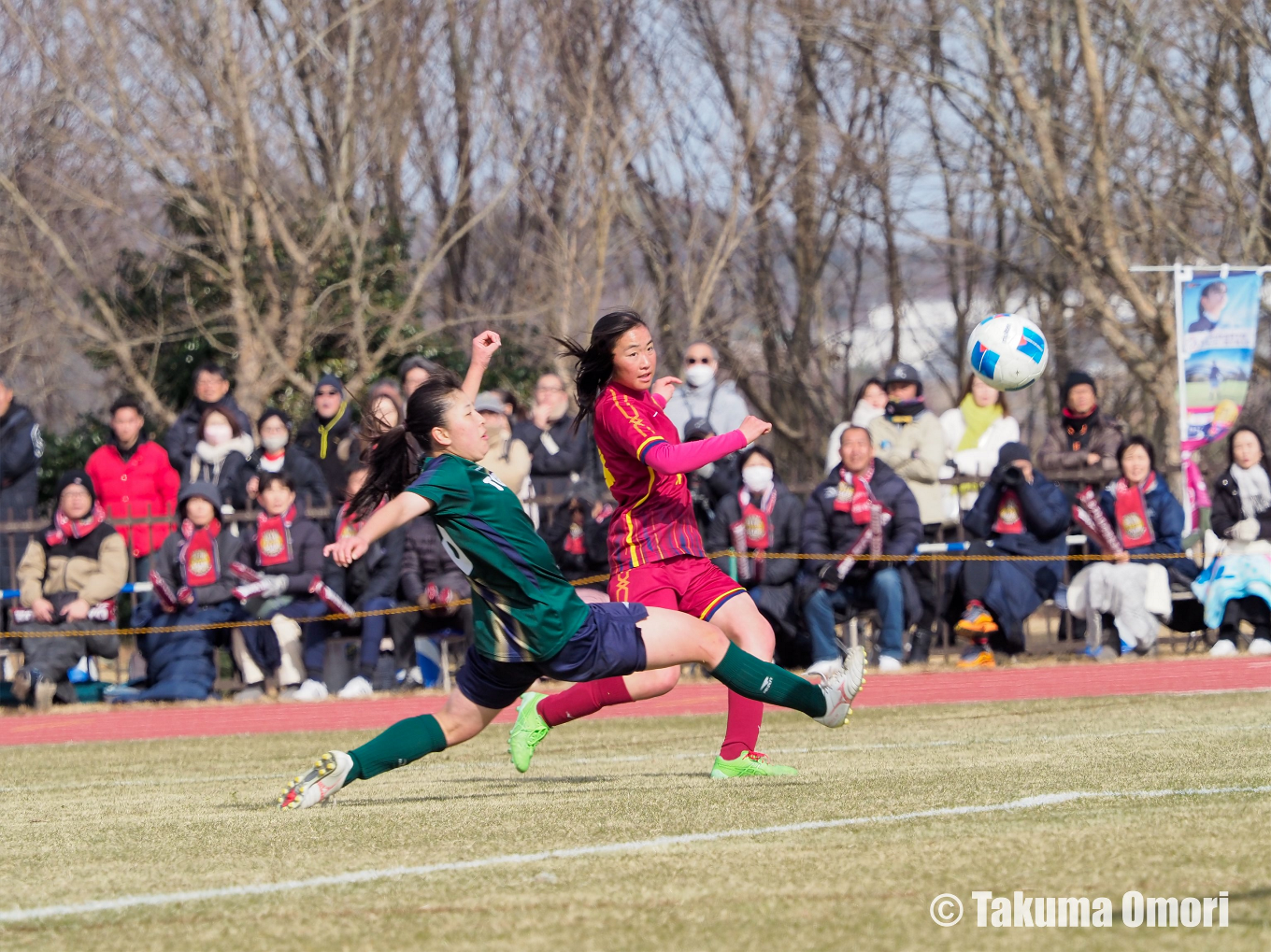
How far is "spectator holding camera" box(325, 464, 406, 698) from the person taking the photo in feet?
44.0

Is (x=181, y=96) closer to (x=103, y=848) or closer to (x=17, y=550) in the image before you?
(x=17, y=550)

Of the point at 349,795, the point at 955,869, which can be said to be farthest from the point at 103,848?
the point at 955,869

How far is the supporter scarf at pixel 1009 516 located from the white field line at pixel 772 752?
5658 millimetres

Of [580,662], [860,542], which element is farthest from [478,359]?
[860,542]

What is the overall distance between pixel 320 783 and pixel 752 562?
7.67 meters

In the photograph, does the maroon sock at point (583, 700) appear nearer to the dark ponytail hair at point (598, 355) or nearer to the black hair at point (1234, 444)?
the dark ponytail hair at point (598, 355)

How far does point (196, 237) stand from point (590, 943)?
18035 millimetres

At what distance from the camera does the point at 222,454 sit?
14273mm

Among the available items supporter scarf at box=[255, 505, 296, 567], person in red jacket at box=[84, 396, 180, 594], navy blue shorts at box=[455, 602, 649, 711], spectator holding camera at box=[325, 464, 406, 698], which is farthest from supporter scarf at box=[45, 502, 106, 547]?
navy blue shorts at box=[455, 602, 649, 711]

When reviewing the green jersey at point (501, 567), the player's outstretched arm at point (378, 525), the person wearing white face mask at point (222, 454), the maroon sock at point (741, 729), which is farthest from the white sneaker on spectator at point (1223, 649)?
the player's outstretched arm at point (378, 525)

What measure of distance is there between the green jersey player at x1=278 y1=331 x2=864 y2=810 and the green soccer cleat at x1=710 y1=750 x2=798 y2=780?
43 cm

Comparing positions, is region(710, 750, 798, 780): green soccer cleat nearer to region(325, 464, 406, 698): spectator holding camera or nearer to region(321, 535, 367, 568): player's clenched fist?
region(321, 535, 367, 568): player's clenched fist

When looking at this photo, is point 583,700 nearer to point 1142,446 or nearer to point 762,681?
point 762,681

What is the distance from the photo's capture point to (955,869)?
13.0 feet
